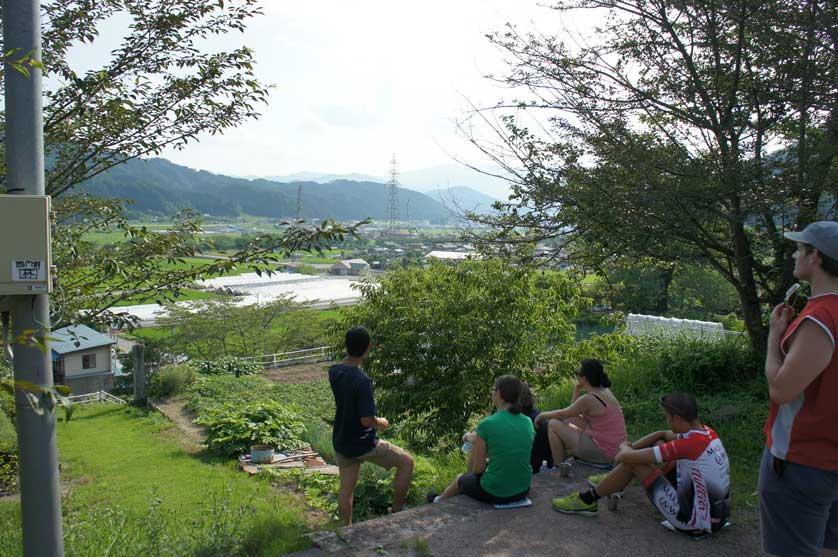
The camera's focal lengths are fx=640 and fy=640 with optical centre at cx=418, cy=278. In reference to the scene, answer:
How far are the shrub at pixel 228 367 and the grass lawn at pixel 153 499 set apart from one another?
4.19 meters

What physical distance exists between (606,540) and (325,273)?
256ft

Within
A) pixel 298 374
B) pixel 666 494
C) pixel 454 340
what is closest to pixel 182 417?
pixel 298 374

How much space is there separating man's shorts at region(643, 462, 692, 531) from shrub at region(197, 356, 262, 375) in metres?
24.4

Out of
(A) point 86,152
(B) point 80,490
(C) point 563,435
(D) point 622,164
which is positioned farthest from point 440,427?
(B) point 80,490

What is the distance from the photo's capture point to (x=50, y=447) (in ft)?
10.3

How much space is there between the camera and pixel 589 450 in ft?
19.0

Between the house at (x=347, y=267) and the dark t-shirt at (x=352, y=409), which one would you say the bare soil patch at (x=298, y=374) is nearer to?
the dark t-shirt at (x=352, y=409)

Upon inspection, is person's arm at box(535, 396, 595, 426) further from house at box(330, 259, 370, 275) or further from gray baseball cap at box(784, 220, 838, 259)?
house at box(330, 259, 370, 275)

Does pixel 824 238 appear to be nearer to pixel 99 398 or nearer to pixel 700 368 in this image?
pixel 700 368

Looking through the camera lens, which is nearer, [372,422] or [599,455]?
[372,422]

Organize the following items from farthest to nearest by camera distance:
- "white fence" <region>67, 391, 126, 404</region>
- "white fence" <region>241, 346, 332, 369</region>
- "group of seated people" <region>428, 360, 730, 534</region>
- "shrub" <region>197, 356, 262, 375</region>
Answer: "white fence" <region>241, 346, 332, 369</region>, "shrub" <region>197, 356, 262, 375</region>, "white fence" <region>67, 391, 126, 404</region>, "group of seated people" <region>428, 360, 730, 534</region>

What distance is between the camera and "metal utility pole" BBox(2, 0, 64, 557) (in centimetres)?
311

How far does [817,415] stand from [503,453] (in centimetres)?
244

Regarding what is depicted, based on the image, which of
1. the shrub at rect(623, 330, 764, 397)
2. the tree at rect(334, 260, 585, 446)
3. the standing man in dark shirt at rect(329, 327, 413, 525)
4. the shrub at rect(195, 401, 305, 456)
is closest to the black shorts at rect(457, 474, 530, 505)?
the standing man in dark shirt at rect(329, 327, 413, 525)
